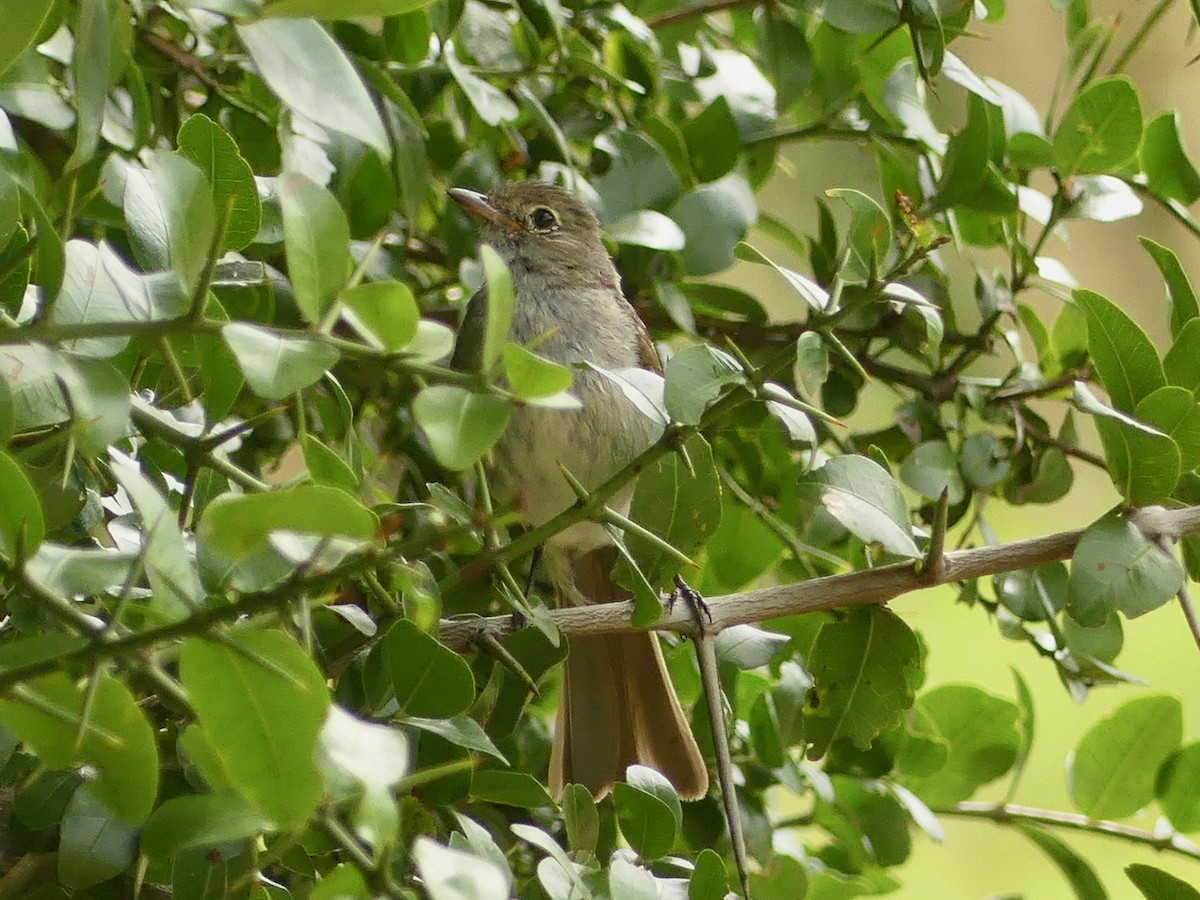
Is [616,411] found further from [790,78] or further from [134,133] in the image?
[134,133]

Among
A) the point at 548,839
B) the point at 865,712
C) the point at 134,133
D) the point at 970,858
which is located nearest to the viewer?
the point at 548,839

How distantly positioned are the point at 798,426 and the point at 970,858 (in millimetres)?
3189

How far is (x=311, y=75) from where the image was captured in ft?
2.36

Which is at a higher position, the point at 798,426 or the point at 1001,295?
the point at 798,426

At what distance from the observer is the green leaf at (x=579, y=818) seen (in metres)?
1.15

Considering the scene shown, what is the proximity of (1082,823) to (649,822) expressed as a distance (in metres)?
0.77

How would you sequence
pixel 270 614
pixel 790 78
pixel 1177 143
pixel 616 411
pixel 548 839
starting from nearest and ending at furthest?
pixel 270 614, pixel 548 839, pixel 790 78, pixel 1177 143, pixel 616 411

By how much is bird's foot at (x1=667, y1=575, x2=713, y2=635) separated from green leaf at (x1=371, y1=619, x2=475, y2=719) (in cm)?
31

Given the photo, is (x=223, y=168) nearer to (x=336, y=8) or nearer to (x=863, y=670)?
(x=336, y=8)

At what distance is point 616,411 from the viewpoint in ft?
7.95

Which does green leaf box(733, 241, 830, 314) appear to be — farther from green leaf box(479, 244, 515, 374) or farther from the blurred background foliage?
green leaf box(479, 244, 515, 374)

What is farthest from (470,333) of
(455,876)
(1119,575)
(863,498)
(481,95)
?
(455,876)

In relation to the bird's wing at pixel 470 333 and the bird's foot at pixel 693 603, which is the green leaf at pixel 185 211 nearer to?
the bird's foot at pixel 693 603

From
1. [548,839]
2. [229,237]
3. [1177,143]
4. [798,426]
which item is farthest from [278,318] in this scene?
[1177,143]
